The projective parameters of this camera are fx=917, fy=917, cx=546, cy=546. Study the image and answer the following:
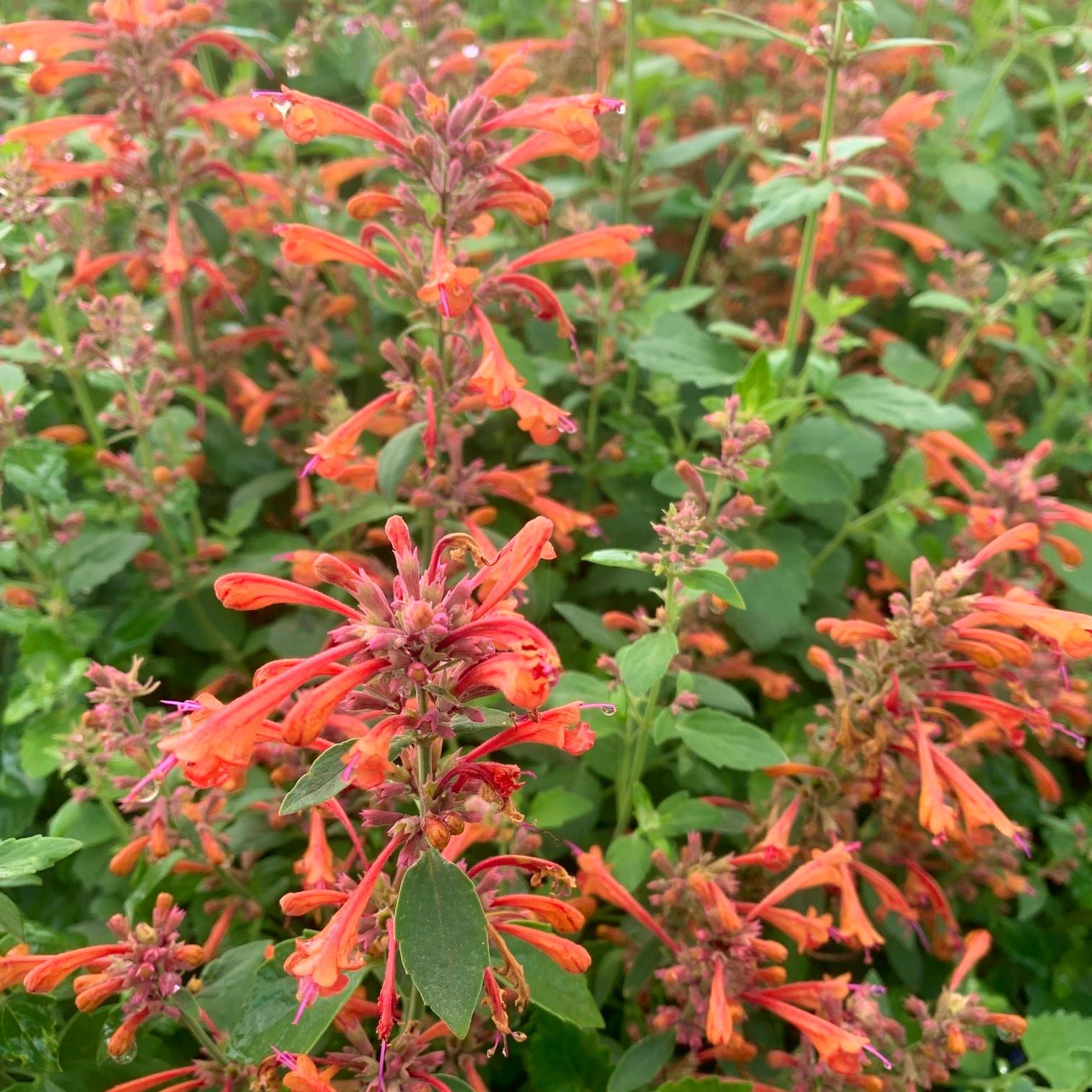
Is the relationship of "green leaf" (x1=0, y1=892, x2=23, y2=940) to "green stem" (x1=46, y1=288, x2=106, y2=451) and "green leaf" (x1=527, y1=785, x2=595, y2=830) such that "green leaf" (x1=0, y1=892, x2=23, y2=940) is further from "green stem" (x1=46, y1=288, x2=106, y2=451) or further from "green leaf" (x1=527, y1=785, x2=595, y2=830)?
"green stem" (x1=46, y1=288, x2=106, y2=451)

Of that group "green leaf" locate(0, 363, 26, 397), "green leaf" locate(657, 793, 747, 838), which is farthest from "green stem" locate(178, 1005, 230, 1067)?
"green leaf" locate(0, 363, 26, 397)

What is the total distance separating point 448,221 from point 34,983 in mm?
1306

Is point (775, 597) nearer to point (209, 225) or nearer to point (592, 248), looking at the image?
point (592, 248)

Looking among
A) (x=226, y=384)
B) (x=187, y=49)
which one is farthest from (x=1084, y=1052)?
(x=187, y=49)

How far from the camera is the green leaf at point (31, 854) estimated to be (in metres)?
1.19

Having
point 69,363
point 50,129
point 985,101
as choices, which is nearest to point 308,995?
point 69,363

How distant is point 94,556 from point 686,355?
56.0 inches

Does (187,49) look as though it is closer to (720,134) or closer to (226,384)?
(226,384)

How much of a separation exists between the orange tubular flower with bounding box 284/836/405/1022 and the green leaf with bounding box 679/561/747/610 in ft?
1.86

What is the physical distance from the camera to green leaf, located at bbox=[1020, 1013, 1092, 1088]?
1.63m

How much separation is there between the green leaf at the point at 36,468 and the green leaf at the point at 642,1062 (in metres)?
1.47

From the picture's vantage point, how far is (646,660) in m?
1.34

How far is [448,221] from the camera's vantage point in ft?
5.17

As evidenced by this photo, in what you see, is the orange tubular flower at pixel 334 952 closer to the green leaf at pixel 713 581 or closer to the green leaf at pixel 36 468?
the green leaf at pixel 713 581
